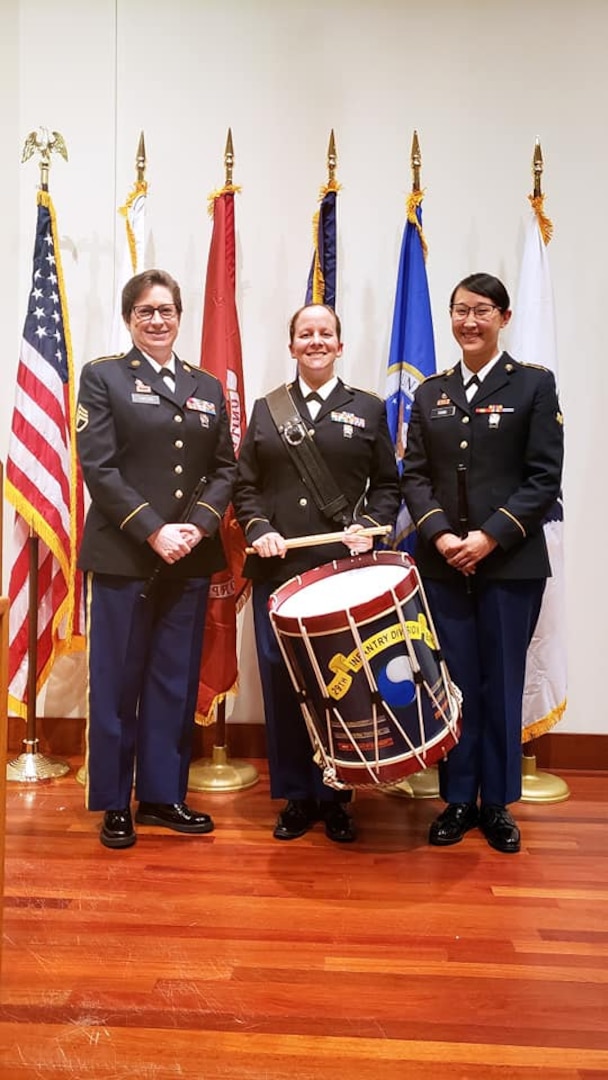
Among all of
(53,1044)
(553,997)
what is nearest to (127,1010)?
(53,1044)

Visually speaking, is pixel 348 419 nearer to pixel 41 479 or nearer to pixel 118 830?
pixel 41 479

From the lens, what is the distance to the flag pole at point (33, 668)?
125 inches

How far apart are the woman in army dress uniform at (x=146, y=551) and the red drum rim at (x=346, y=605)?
0.38 metres

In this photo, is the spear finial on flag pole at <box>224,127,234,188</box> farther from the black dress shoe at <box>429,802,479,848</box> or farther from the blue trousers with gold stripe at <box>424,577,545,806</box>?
the black dress shoe at <box>429,802,479,848</box>

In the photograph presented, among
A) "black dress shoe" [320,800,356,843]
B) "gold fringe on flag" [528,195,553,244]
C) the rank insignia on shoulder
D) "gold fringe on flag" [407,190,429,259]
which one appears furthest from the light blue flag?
"black dress shoe" [320,800,356,843]

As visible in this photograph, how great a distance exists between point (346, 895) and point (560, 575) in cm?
137

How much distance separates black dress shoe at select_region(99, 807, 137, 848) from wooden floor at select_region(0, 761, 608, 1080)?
33 mm

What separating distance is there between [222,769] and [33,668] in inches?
30.7

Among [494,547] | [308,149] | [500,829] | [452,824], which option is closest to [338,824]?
[452,824]

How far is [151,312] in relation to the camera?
8.68 ft

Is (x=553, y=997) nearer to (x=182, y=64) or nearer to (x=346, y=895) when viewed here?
(x=346, y=895)

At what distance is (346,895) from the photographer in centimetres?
228

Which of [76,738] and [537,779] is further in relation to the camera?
[76,738]

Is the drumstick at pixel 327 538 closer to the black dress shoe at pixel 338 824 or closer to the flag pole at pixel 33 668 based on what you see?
the black dress shoe at pixel 338 824
